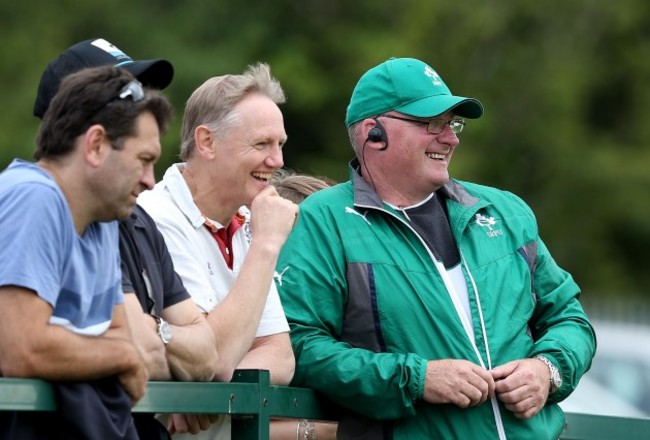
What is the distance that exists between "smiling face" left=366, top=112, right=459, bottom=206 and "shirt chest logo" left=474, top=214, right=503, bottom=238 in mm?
185

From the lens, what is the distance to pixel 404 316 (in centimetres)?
492

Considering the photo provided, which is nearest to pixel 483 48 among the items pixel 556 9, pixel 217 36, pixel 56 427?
pixel 556 9

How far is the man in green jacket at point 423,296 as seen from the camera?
4812 millimetres

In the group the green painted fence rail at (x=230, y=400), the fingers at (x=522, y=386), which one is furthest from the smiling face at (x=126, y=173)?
the fingers at (x=522, y=386)

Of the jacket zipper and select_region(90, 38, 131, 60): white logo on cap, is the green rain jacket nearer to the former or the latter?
the jacket zipper

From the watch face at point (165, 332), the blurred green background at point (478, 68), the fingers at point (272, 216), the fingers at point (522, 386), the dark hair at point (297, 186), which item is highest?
the fingers at point (272, 216)

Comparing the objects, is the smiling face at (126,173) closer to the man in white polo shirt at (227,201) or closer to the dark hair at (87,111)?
the dark hair at (87,111)

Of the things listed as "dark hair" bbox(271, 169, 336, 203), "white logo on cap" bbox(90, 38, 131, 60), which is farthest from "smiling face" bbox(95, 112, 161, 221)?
"dark hair" bbox(271, 169, 336, 203)

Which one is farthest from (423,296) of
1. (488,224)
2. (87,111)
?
(87,111)

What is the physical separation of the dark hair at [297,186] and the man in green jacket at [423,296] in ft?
1.99

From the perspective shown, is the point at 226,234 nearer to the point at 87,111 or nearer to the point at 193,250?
the point at 193,250

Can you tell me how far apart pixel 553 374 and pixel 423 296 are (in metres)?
0.52

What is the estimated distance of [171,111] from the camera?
3.80 metres

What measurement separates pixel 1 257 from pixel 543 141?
66.2ft
